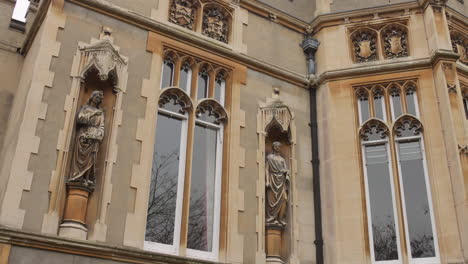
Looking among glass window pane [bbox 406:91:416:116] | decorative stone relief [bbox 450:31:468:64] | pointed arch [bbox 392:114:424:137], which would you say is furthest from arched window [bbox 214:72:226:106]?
decorative stone relief [bbox 450:31:468:64]

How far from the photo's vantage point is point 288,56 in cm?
1241

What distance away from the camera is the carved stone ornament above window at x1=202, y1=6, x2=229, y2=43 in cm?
1147

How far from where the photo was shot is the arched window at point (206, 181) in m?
9.51

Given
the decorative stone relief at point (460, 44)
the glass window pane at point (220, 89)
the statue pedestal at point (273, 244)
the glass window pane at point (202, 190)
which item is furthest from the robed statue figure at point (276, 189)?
the decorative stone relief at point (460, 44)

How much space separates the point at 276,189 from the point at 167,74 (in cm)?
323

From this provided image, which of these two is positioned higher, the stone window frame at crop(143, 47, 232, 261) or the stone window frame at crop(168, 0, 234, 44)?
the stone window frame at crop(168, 0, 234, 44)

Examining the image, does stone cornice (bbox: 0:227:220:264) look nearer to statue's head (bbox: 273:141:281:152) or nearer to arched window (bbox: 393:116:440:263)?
statue's head (bbox: 273:141:281:152)

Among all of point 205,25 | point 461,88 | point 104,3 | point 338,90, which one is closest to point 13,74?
point 104,3

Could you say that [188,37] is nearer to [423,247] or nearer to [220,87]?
[220,87]

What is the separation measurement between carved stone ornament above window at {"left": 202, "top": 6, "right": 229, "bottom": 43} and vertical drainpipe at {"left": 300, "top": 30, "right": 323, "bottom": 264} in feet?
7.07

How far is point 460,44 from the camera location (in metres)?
12.2

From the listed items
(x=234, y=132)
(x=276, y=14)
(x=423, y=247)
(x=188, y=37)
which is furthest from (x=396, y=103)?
(x=188, y=37)

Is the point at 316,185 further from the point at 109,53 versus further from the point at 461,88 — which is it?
the point at 109,53

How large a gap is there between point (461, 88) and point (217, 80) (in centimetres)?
544
